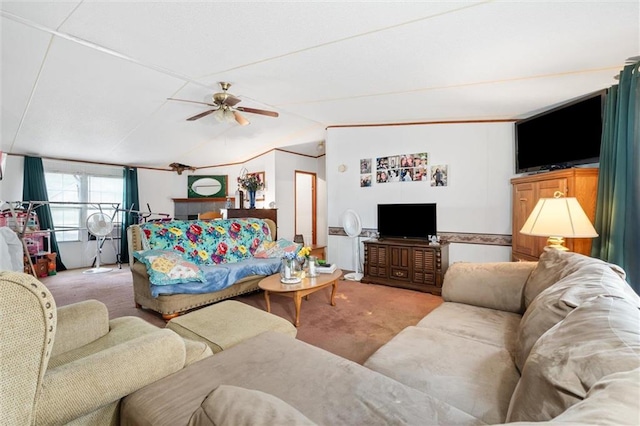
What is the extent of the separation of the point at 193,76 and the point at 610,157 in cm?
405

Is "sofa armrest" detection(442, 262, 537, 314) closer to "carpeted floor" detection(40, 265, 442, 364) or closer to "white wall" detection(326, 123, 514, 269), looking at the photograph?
"carpeted floor" detection(40, 265, 442, 364)

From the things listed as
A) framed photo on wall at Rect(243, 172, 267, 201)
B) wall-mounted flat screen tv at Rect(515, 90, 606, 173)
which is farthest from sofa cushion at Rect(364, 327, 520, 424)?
framed photo on wall at Rect(243, 172, 267, 201)

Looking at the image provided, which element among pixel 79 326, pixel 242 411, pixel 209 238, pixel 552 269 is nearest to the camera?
pixel 242 411

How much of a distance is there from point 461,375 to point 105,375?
4.60 feet

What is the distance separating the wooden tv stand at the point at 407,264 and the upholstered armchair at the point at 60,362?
319cm

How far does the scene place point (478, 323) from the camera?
69.9 inches

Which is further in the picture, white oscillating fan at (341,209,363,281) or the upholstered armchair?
white oscillating fan at (341,209,363,281)

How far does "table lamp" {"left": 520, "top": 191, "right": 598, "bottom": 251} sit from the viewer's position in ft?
6.66

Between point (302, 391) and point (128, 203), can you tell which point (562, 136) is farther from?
point (128, 203)

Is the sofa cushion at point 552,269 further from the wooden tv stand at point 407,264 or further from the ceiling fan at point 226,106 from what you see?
the ceiling fan at point 226,106

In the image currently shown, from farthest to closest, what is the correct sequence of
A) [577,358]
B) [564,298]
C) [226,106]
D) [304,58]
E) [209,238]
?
[209,238]
[226,106]
[304,58]
[564,298]
[577,358]

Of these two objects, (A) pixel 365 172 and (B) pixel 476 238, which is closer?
(B) pixel 476 238

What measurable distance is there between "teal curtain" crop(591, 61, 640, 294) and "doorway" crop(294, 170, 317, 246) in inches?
212

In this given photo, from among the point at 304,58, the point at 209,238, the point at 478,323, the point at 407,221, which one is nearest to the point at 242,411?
the point at 478,323
